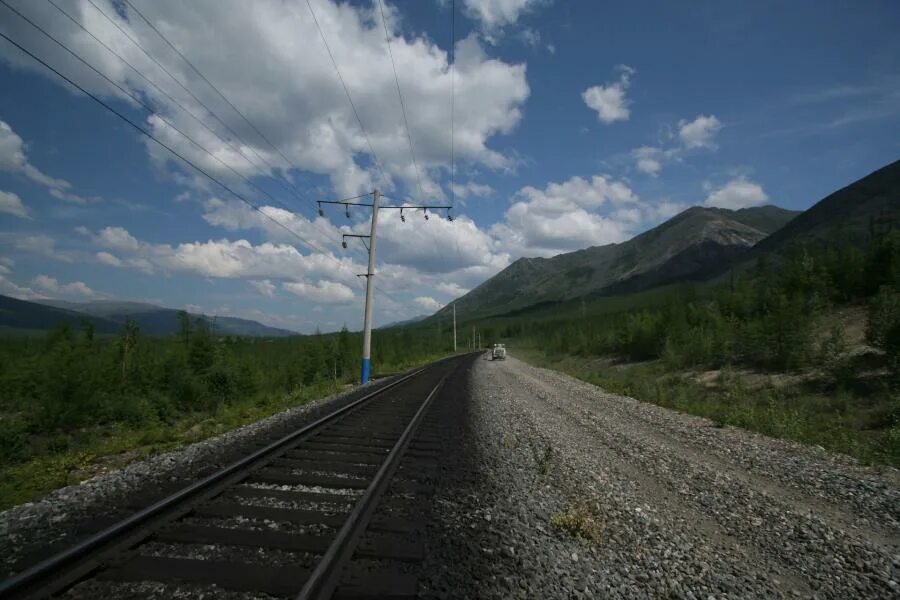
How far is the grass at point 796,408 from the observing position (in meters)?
10.7

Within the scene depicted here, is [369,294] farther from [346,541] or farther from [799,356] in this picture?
[799,356]

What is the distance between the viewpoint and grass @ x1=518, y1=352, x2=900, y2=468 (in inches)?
420

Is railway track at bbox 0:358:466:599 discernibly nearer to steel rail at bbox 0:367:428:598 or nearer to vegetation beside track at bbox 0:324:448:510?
steel rail at bbox 0:367:428:598

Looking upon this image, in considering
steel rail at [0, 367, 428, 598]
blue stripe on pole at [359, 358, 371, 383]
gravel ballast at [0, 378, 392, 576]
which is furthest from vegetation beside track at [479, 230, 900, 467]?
blue stripe on pole at [359, 358, 371, 383]

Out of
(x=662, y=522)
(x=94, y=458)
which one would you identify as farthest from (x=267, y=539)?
(x=94, y=458)

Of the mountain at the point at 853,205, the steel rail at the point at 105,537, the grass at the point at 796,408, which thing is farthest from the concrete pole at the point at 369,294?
the mountain at the point at 853,205

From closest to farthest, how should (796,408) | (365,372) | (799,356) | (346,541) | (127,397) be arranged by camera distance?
(346,541) → (796,408) → (365,372) → (799,356) → (127,397)

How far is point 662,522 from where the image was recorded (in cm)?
558

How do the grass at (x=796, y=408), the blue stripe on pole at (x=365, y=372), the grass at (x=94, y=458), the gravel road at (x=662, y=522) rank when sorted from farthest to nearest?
the blue stripe on pole at (x=365, y=372) → the grass at (x=796, y=408) → the grass at (x=94, y=458) → the gravel road at (x=662, y=522)

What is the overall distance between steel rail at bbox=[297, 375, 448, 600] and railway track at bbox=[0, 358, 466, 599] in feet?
0.04

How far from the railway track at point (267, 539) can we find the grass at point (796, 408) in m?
10.2

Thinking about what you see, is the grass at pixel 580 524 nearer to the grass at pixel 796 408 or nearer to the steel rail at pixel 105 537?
the steel rail at pixel 105 537

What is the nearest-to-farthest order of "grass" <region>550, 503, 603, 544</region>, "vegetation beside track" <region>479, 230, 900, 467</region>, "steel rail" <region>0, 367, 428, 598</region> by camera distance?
"steel rail" <region>0, 367, 428, 598</region> → "grass" <region>550, 503, 603, 544</region> → "vegetation beside track" <region>479, 230, 900, 467</region>

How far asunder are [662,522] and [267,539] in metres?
4.73
